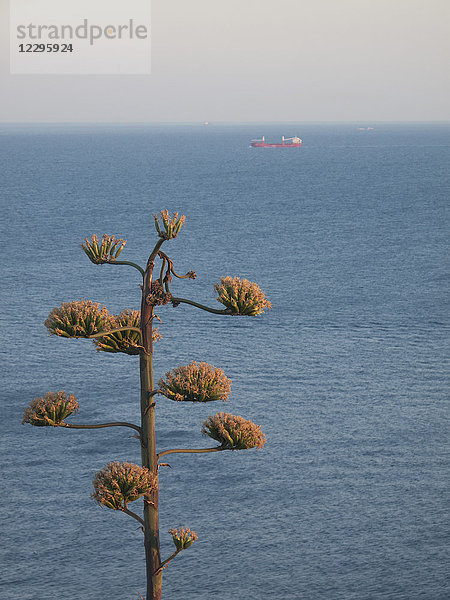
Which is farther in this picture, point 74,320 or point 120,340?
point 120,340

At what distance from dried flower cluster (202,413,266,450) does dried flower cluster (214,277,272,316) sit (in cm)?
339

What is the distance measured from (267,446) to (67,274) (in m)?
75.8

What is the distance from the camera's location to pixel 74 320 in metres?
22.2

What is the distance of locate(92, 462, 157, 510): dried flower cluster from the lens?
76.2 ft

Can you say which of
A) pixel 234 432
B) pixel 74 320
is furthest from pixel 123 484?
pixel 74 320

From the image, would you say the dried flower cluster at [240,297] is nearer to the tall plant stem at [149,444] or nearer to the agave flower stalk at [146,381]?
the agave flower stalk at [146,381]

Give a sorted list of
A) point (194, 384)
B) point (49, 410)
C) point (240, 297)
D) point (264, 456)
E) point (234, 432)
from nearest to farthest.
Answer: point (240, 297) → point (194, 384) → point (49, 410) → point (234, 432) → point (264, 456)

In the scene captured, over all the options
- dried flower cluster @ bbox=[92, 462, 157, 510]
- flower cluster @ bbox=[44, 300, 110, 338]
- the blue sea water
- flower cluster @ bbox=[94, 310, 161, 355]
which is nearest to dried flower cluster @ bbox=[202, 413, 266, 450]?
dried flower cluster @ bbox=[92, 462, 157, 510]

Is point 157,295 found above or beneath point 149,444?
above

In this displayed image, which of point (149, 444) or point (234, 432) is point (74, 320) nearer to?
point (149, 444)

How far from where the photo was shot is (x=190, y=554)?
5919 cm

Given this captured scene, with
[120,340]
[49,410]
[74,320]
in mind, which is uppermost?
[74,320]

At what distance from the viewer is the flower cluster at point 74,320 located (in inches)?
872

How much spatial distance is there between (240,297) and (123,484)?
521 cm
